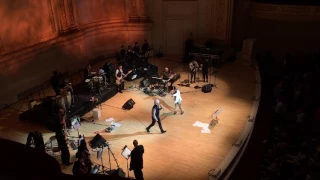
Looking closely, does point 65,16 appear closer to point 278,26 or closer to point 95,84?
point 95,84

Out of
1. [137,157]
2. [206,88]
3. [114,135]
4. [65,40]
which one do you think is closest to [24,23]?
[65,40]

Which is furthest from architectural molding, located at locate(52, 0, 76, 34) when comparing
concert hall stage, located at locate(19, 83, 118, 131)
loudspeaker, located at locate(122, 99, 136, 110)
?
loudspeaker, located at locate(122, 99, 136, 110)

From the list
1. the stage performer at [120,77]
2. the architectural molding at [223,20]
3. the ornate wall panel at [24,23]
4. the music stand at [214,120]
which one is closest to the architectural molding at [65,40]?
the ornate wall panel at [24,23]

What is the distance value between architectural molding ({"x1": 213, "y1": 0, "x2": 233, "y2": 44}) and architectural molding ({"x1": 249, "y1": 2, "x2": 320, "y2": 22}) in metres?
1.89

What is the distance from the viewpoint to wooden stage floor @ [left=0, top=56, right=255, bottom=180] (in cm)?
991

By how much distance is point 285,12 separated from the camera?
1838 cm

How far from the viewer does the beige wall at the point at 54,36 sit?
1374cm

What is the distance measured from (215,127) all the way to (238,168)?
203cm

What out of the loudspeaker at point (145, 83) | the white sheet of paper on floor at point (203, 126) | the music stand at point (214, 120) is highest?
the loudspeaker at point (145, 83)

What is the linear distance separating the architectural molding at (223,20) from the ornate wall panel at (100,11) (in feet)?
17.0

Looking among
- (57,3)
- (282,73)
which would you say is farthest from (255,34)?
(57,3)

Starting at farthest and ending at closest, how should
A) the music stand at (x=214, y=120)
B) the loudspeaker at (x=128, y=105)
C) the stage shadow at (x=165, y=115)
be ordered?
the loudspeaker at (x=128, y=105) < the stage shadow at (x=165, y=115) < the music stand at (x=214, y=120)

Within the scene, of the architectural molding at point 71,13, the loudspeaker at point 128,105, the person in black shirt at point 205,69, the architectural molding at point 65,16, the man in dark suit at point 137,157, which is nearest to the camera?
the man in dark suit at point 137,157

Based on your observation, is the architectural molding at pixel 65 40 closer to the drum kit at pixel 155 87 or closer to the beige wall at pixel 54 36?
the beige wall at pixel 54 36
